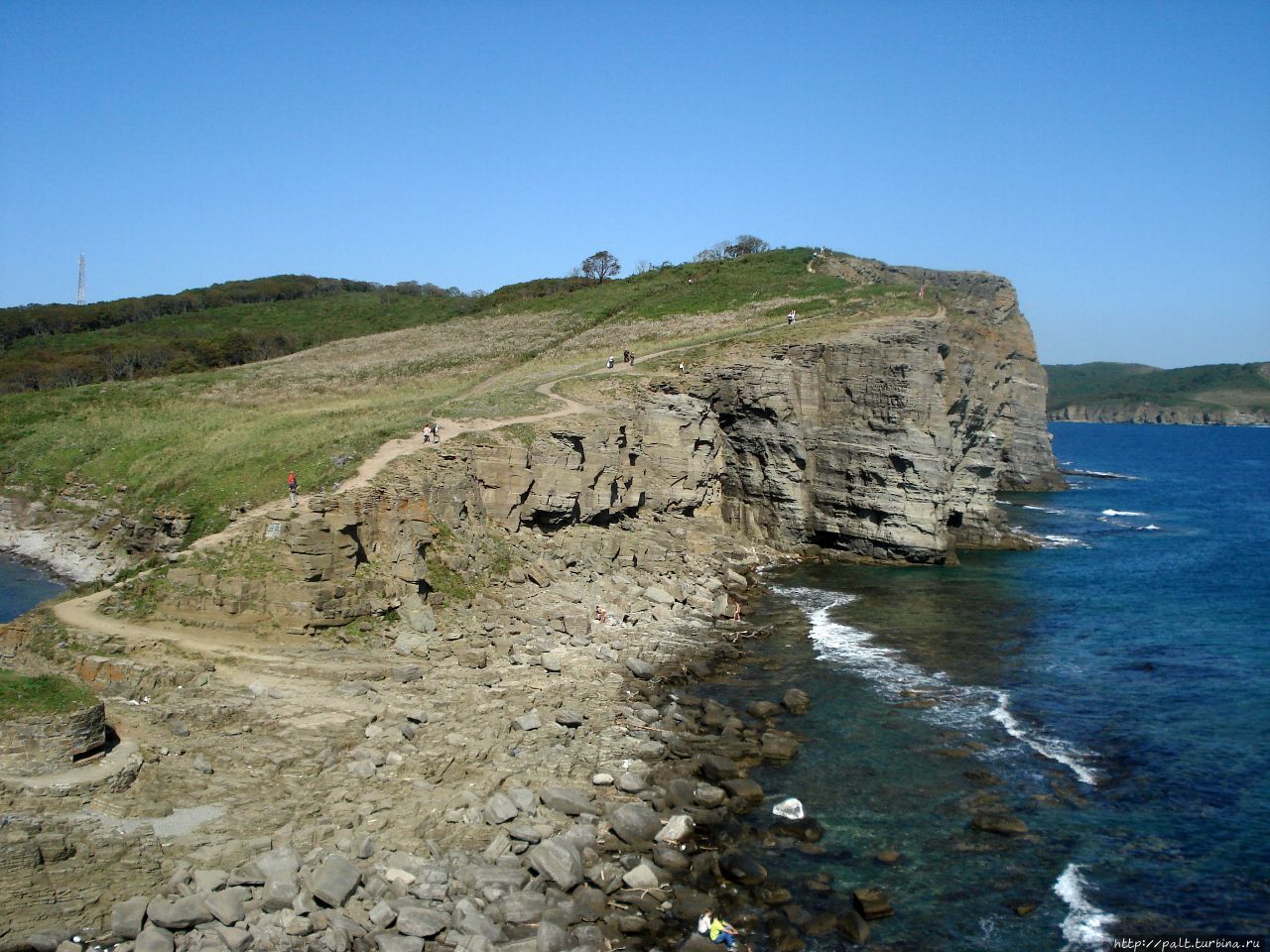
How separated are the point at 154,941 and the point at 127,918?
844 mm

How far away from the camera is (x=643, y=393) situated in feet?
158

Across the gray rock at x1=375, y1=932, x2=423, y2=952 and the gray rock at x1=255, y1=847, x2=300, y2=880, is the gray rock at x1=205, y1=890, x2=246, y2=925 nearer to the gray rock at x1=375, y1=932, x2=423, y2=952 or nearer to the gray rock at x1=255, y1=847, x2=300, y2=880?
the gray rock at x1=255, y1=847, x2=300, y2=880

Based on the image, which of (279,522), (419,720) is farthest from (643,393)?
(419,720)

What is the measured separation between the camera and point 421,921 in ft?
51.8

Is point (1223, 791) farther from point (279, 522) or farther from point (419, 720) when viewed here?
point (279, 522)

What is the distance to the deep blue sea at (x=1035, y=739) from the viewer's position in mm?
17281

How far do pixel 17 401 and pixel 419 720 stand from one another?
184 feet

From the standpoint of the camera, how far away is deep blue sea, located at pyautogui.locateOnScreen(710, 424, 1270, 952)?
1728 cm

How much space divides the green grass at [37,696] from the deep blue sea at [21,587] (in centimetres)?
1717

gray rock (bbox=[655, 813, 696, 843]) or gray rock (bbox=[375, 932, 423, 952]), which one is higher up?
gray rock (bbox=[655, 813, 696, 843])

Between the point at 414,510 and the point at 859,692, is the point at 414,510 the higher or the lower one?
the higher one

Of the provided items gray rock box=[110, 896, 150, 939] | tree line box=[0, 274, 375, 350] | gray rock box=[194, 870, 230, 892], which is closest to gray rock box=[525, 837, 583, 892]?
gray rock box=[194, 870, 230, 892]

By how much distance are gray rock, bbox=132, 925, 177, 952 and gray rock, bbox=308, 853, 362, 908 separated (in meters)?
2.42

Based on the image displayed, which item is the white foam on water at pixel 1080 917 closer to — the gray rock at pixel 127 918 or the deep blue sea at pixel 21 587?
the gray rock at pixel 127 918
